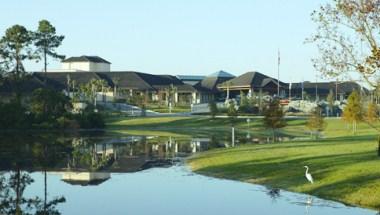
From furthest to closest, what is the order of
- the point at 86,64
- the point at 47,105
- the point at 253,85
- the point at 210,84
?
the point at 86,64
the point at 210,84
the point at 253,85
the point at 47,105

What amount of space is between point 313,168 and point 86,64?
132156 mm

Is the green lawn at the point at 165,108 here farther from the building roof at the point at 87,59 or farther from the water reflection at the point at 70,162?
the water reflection at the point at 70,162

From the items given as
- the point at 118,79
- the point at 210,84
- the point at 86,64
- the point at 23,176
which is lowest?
the point at 23,176

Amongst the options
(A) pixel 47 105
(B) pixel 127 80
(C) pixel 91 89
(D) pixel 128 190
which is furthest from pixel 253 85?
(D) pixel 128 190

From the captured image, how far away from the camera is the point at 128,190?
24734 millimetres

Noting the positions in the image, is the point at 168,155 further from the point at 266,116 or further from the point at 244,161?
the point at 266,116

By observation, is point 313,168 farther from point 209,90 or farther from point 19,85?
point 209,90

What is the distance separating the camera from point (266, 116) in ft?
172

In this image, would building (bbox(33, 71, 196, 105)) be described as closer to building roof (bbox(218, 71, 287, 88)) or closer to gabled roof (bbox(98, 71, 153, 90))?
gabled roof (bbox(98, 71, 153, 90))

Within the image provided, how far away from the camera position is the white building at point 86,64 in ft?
504

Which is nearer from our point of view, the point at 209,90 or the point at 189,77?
the point at 209,90

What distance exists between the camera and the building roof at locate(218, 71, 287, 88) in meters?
123

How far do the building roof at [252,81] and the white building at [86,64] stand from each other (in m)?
40.0

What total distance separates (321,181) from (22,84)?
246ft
